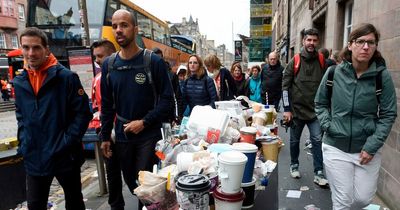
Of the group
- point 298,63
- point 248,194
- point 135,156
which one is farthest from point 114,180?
point 298,63

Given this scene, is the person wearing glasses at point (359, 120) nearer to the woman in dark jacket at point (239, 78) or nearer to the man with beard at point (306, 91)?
the man with beard at point (306, 91)

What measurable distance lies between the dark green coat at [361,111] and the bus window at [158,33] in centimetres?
1203

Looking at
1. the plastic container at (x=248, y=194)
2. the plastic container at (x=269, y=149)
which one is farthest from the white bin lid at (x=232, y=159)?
the plastic container at (x=269, y=149)

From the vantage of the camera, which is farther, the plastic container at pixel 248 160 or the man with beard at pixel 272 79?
the man with beard at pixel 272 79

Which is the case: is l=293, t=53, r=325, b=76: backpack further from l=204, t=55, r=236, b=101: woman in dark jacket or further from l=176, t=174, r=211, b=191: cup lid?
l=176, t=174, r=211, b=191: cup lid

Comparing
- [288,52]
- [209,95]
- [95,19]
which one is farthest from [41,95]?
[288,52]

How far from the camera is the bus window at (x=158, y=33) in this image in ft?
45.8

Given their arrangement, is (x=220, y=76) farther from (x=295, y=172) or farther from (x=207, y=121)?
(x=207, y=121)

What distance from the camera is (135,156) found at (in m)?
2.92

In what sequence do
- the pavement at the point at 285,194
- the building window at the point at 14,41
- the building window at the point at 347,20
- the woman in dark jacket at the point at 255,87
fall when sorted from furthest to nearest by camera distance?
the building window at the point at 14,41 → the woman in dark jacket at the point at 255,87 → the building window at the point at 347,20 → the pavement at the point at 285,194

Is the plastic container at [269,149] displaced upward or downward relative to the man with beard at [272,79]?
downward

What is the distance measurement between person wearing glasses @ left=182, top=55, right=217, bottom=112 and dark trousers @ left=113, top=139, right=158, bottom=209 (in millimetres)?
2186

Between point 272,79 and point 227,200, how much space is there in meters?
6.02

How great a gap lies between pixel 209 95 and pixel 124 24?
2.52m
